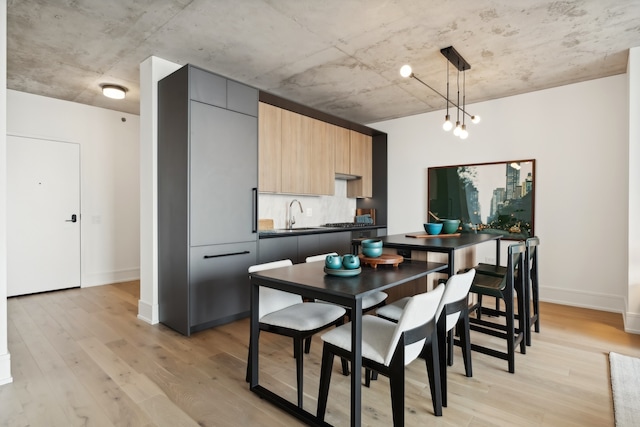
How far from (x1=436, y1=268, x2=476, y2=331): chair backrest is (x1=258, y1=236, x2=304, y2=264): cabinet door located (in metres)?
2.16

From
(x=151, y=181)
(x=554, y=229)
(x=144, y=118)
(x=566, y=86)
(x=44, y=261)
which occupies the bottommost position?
(x=44, y=261)

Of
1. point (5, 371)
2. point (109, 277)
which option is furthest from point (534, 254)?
point (109, 277)

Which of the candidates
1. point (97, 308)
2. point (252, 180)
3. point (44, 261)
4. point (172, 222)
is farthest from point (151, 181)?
point (44, 261)

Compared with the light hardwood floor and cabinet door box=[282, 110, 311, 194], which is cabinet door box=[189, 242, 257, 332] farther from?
cabinet door box=[282, 110, 311, 194]

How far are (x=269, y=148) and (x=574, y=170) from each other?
11.9 ft

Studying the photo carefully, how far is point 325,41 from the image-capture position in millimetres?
3129

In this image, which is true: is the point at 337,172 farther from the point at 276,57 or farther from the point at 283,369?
the point at 283,369

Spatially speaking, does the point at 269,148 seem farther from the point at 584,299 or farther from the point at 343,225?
the point at 584,299

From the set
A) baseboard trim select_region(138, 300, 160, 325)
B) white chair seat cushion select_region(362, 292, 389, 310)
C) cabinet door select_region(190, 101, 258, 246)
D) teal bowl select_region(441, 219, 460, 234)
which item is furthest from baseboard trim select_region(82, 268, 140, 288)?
teal bowl select_region(441, 219, 460, 234)

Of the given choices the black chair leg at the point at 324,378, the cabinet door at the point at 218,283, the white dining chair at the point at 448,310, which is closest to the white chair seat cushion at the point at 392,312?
the white dining chair at the point at 448,310

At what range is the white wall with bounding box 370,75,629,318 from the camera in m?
3.86

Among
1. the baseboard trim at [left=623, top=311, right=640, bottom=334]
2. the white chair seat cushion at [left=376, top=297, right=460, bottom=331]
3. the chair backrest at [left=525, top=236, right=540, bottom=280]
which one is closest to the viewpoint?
the white chair seat cushion at [left=376, top=297, right=460, bottom=331]

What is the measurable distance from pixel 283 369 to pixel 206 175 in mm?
1821

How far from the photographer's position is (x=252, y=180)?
3.59 metres
